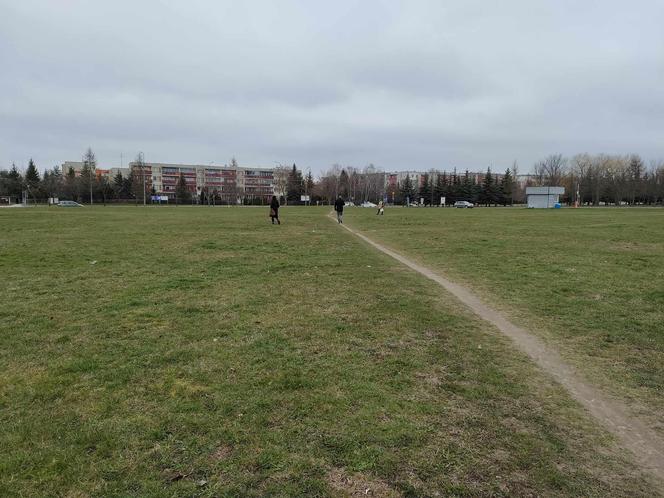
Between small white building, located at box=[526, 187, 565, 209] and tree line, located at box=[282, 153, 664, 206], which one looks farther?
tree line, located at box=[282, 153, 664, 206]

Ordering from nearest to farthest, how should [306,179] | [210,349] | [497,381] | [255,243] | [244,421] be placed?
1. [244,421]
2. [497,381]
3. [210,349]
4. [255,243]
5. [306,179]

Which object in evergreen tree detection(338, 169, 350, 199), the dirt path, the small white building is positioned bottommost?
the dirt path

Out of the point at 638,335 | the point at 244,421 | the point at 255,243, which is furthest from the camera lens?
the point at 255,243

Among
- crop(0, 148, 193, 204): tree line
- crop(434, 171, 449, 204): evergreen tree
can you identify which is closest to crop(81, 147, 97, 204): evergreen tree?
crop(0, 148, 193, 204): tree line

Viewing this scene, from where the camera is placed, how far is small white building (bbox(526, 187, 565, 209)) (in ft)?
273

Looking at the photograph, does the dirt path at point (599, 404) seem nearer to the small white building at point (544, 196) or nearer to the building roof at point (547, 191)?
the building roof at point (547, 191)

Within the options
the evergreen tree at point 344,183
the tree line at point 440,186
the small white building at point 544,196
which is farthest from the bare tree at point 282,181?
the small white building at point 544,196

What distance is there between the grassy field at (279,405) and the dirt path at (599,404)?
0.18 metres

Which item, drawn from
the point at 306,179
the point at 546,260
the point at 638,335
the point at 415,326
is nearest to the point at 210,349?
the point at 415,326

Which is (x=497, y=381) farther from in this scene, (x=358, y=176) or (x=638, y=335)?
(x=358, y=176)

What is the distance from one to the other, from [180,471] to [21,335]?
4.28m

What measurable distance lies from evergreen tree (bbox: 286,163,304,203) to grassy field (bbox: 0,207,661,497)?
124 m

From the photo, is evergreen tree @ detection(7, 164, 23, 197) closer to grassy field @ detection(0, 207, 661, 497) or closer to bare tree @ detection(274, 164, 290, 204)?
bare tree @ detection(274, 164, 290, 204)

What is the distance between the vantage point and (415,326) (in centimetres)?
663
